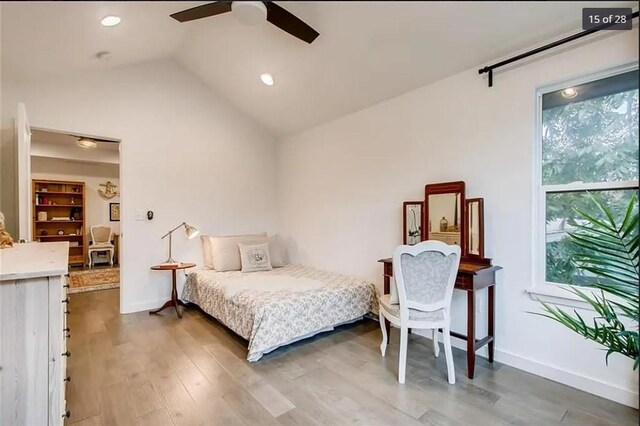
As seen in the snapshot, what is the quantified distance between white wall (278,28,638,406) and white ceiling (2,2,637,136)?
9.6 inches

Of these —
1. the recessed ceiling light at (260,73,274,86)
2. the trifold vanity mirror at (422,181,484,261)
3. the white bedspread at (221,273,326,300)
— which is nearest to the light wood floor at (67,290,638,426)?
the white bedspread at (221,273,326,300)

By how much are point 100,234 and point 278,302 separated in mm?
6358

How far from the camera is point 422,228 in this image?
2.90 metres

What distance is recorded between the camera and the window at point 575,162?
192 centimetres

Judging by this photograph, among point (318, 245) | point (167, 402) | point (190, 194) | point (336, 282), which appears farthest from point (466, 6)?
point (190, 194)

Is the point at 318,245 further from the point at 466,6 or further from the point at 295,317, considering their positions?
the point at 466,6

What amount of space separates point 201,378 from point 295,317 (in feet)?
2.80

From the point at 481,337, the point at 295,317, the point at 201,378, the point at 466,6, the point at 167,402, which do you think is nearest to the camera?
the point at 466,6

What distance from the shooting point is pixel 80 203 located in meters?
7.13

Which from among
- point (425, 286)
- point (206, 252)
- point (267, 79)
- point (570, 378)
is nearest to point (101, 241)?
point (206, 252)

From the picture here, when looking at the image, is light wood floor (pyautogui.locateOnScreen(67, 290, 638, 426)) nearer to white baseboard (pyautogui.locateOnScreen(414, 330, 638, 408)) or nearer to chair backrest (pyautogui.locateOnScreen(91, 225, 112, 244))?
white baseboard (pyautogui.locateOnScreen(414, 330, 638, 408))

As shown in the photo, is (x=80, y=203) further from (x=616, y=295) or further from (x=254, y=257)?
(x=616, y=295)

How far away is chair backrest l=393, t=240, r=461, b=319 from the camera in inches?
83.3

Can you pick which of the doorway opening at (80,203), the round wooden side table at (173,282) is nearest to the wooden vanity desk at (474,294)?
the round wooden side table at (173,282)
